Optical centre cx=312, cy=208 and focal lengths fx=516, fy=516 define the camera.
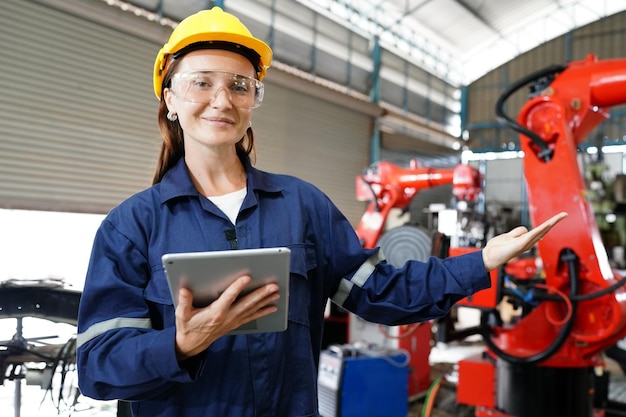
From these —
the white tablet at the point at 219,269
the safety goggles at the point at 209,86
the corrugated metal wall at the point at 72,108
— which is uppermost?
the corrugated metal wall at the point at 72,108

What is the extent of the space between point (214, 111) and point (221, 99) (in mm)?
39

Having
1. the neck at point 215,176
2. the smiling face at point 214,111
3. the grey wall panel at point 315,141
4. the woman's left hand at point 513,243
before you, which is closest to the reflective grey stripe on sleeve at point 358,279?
the woman's left hand at point 513,243

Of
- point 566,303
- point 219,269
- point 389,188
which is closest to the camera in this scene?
Answer: point 219,269

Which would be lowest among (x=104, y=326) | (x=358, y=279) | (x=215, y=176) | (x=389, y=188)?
(x=104, y=326)

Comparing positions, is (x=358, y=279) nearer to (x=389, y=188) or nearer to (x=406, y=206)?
(x=389, y=188)

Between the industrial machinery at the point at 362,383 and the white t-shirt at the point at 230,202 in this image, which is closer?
the white t-shirt at the point at 230,202

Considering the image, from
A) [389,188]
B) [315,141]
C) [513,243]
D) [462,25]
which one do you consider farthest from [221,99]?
[462,25]

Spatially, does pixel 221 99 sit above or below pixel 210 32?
below

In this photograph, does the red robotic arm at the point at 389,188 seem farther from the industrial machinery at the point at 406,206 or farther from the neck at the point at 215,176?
the neck at the point at 215,176

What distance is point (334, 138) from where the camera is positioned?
8992 mm

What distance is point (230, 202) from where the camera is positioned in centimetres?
151

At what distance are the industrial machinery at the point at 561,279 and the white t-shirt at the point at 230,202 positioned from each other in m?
2.29

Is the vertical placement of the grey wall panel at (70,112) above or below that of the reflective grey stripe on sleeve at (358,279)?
above

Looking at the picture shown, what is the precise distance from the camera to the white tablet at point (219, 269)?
1.06 meters
